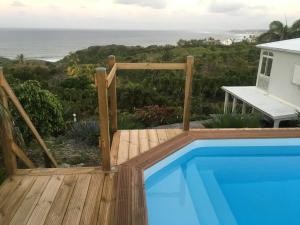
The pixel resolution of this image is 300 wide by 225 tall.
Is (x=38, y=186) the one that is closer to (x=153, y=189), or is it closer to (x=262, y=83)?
(x=153, y=189)

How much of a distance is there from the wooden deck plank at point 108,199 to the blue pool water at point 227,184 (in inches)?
16.1

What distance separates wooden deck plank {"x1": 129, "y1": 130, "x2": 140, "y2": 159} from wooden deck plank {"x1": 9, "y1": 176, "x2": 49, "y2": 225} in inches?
45.3

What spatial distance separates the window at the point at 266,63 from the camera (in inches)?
418

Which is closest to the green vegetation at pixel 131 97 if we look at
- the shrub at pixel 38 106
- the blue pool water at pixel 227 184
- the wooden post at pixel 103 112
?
the shrub at pixel 38 106

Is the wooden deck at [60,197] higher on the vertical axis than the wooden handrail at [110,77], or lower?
lower

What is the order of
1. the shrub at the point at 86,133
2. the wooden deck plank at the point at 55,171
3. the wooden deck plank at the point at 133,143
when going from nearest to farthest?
1. the wooden deck plank at the point at 55,171
2. the wooden deck plank at the point at 133,143
3. the shrub at the point at 86,133

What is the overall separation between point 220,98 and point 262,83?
471 cm

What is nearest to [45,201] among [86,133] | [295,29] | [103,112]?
[103,112]

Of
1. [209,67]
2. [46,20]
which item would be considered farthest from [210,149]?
[46,20]

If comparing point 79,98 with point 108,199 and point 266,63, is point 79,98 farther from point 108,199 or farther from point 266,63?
point 108,199

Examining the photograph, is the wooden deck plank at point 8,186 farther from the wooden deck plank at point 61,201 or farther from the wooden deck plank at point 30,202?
the wooden deck plank at point 61,201

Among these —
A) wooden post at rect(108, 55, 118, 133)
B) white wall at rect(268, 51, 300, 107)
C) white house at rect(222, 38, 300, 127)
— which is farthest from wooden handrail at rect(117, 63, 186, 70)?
white wall at rect(268, 51, 300, 107)

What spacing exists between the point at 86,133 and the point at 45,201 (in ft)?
8.11

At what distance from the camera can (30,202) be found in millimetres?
2932
